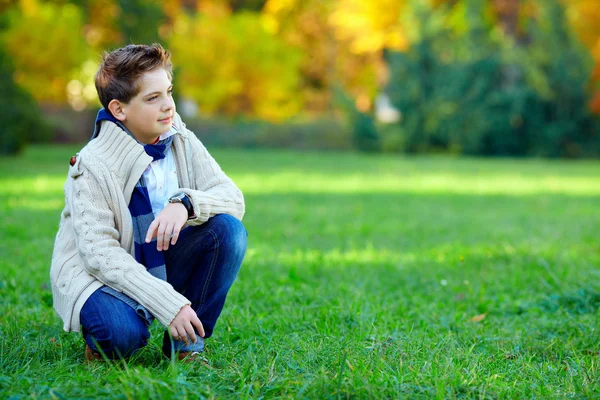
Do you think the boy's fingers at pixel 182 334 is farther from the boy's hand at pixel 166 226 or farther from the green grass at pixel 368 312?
the boy's hand at pixel 166 226

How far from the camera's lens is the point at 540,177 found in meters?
15.7

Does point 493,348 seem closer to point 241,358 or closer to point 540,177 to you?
point 241,358

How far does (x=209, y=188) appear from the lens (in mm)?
3145

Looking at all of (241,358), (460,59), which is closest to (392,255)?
(241,358)

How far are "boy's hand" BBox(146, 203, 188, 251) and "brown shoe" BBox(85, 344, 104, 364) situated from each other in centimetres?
48

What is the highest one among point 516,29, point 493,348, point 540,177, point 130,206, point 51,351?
point 516,29

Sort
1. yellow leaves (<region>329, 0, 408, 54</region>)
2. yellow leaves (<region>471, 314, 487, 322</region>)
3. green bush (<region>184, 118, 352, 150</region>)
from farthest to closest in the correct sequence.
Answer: yellow leaves (<region>329, 0, 408, 54</region>) < green bush (<region>184, 118, 352, 150</region>) < yellow leaves (<region>471, 314, 487, 322</region>)

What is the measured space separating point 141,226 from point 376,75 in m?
36.7

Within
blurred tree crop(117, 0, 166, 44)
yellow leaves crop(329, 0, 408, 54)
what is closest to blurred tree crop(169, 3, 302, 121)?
yellow leaves crop(329, 0, 408, 54)

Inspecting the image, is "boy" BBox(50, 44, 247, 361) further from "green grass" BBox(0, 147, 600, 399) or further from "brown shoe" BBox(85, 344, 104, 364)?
"green grass" BBox(0, 147, 600, 399)

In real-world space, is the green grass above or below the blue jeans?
below

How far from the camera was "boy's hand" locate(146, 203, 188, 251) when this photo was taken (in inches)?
110

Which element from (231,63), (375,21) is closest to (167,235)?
(375,21)

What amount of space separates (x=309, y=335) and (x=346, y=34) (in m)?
34.3
